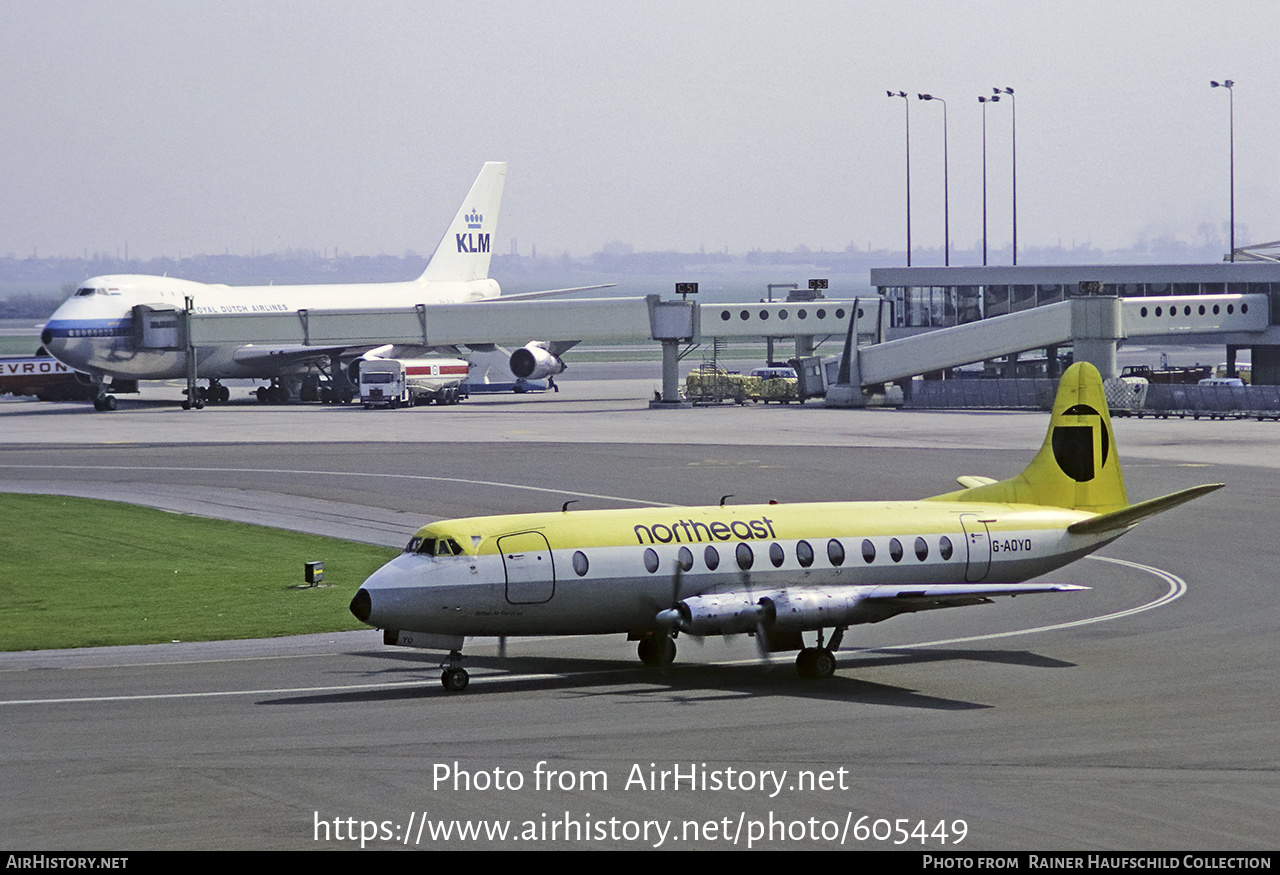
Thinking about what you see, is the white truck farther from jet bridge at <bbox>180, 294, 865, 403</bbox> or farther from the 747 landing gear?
the 747 landing gear

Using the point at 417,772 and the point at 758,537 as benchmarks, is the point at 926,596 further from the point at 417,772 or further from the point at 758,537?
the point at 417,772

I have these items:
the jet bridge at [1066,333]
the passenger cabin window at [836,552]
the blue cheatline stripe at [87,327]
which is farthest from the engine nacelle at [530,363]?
the passenger cabin window at [836,552]

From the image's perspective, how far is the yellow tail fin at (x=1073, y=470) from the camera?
33.0 meters

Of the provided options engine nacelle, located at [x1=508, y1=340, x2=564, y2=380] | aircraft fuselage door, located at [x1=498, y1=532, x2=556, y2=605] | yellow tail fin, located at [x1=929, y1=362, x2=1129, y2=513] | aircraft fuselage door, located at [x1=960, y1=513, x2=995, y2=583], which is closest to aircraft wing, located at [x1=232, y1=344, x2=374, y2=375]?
engine nacelle, located at [x1=508, y1=340, x2=564, y2=380]

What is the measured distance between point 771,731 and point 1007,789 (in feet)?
15.2

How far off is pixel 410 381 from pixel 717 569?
281 feet

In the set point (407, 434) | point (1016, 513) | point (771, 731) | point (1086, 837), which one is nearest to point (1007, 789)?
point (1086, 837)

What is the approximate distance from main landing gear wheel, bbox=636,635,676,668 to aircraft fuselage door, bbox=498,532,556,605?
2994 millimetres

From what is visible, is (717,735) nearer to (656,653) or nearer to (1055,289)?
(656,653)

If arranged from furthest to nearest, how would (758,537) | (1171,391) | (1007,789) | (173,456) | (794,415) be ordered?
(794,415)
(1171,391)
(173,456)
(758,537)
(1007,789)

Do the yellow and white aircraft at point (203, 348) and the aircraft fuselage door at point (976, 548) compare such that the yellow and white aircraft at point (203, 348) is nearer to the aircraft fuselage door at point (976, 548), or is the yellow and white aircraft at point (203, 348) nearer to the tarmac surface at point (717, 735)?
the tarmac surface at point (717, 735)

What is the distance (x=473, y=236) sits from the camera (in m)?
142

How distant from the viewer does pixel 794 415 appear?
101188mm

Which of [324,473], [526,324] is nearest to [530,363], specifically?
[526,324]
